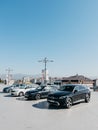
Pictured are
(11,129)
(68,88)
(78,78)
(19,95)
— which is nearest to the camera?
(11,129)

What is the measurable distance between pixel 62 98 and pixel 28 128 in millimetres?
5450

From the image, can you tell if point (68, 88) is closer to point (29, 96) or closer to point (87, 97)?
point (87, 97)

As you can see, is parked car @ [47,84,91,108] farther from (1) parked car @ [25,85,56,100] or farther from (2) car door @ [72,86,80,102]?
(1) parked car @ [25,85,56,100]

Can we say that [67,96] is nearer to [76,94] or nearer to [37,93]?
[76,94]

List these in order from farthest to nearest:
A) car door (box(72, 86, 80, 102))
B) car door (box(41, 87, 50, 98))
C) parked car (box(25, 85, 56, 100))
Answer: car door (box(41, 87, 50, 98)) < parked car (box(25, 85, 56, 100)) < car door (box(72, 86, 80, 102))

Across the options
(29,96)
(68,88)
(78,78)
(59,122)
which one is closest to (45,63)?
(29,96)

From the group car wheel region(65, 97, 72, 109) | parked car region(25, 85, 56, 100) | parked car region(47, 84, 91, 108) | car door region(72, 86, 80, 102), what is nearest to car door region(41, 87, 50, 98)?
parked car region(25, 85, 56, 100)

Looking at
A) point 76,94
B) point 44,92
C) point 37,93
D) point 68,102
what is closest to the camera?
point 68,102

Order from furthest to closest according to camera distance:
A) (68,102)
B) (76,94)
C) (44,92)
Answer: (44,92), (76,94), (68,102)

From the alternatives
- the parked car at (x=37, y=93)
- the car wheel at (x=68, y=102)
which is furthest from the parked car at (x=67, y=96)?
the parked car at (x=37, y=93)

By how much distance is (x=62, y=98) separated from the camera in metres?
12.2

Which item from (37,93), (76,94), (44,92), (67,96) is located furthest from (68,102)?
(44,92)

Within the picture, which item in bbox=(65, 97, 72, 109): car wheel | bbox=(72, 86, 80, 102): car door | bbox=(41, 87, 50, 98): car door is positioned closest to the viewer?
bbox=(65, 97, 72, 109): car wheel

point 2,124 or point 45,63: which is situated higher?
point 45,63
